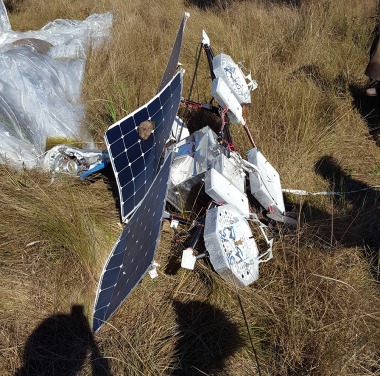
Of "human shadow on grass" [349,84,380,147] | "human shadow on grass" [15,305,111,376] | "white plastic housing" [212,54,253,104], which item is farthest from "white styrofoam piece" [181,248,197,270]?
"human shadow on grass" [349,84,380,147]

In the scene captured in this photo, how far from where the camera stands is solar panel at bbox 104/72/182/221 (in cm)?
197

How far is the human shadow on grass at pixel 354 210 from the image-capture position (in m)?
2.43

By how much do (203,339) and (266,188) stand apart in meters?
0.94

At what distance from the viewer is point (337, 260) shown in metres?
2.07

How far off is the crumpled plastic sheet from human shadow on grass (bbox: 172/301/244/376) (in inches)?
62.7

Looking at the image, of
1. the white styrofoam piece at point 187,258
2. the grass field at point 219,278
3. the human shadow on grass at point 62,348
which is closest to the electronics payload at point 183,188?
the white styrofoam piece at point 187,258

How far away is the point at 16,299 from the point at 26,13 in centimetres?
680

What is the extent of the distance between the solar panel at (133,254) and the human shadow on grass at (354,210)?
106 centimetres

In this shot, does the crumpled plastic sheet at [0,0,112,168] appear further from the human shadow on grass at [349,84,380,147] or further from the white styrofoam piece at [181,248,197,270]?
the human shadow on grass at [349,84,380,147]

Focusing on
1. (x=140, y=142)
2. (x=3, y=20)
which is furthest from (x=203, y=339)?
(x=3, y=20)

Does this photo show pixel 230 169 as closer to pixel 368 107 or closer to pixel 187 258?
pixel 187 258

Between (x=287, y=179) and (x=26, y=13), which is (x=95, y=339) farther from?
(x=26, y=13)

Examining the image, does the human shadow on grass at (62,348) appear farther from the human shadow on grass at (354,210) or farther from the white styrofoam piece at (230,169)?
the human shadow on grass at (354,210)

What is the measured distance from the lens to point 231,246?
195 centimetres
